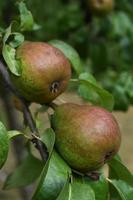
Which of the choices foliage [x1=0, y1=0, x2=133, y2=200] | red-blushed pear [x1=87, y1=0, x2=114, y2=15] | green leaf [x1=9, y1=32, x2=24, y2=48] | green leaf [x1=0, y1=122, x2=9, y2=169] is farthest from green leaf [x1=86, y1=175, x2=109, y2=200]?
red-blushed pear [x1=87, y1=0, x2=114, y2=15]

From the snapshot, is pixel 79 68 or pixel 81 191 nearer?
pixel 81 191

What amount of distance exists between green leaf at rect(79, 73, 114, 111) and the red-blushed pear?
0.83m

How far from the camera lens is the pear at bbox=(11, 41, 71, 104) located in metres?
1.01

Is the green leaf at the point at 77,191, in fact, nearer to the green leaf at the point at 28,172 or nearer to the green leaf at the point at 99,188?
the green leaf at the point at 99,188

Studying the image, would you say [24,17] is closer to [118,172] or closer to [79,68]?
[79,68]

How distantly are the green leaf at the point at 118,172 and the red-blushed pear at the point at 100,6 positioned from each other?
984 millimetres

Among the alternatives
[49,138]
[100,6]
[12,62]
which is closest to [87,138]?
[49,138]

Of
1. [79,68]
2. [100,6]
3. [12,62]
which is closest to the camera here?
[12,62]

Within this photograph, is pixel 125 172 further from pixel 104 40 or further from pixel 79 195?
pixel 104 40

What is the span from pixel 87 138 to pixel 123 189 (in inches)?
5.6

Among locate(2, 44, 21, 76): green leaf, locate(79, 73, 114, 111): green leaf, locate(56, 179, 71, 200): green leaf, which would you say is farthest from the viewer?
locate(79, 73, 114, 111): green leaf

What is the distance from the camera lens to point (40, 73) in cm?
101

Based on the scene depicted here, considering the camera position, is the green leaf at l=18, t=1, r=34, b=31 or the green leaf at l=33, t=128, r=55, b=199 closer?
the green leaf at l=33, t=128, r=55, b=199

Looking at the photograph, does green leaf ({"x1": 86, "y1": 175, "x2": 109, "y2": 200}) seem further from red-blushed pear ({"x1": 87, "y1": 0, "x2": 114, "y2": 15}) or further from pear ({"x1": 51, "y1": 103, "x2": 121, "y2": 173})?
red-blushed pear ({"x1": 87, "y1": 0, "x2": 114, "y2": 15})
